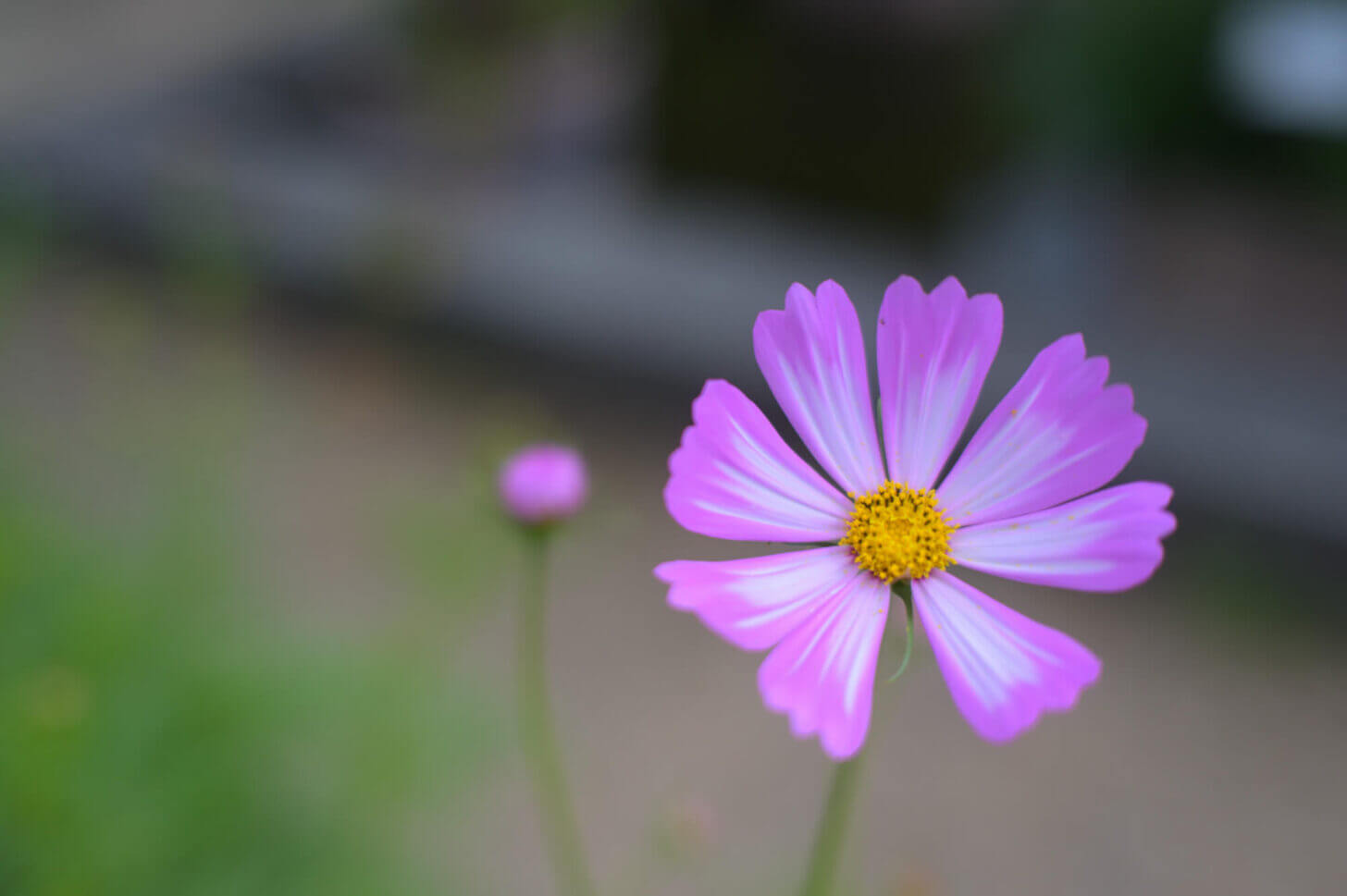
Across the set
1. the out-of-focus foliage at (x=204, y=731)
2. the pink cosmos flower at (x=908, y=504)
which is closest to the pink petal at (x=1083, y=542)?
the pink cosmos flower at (x=908, y=504)

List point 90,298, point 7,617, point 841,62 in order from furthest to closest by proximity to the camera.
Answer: point 841,62
point 90,298
point 7,617

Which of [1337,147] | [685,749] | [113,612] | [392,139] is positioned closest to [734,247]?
[392,139]

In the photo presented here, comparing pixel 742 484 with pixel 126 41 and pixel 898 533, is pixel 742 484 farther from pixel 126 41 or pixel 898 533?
pixel 126 41

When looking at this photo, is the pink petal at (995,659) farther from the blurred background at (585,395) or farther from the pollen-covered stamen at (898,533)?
the blurred background at (585,395)

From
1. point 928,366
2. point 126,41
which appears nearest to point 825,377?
point 928,366

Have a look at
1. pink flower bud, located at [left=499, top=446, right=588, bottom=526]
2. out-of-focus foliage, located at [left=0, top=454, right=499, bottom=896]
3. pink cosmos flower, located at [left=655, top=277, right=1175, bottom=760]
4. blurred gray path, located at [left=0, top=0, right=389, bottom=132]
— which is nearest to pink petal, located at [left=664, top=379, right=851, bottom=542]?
pink cosmos flower, located at [left=655, top=277, right=1175, bottom=760]

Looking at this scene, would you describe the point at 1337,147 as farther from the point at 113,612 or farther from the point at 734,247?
the point at 113,612

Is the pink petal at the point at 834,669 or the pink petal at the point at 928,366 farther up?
the pink petal at the point at 928,366
